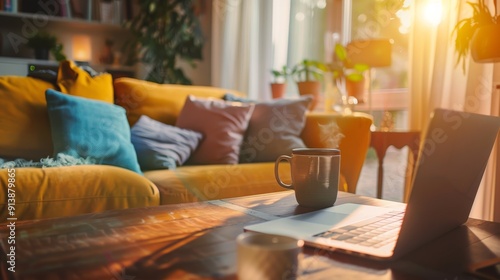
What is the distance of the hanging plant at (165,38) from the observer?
3812 mm

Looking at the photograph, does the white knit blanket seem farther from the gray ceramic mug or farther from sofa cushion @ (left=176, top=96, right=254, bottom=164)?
the gray ceramic mug

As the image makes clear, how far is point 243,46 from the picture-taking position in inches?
152

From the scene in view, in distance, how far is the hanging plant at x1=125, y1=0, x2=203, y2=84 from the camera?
381cm

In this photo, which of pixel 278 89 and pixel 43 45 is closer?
pixel 278 89

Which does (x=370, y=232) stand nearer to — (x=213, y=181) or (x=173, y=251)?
(x=173, y=251)

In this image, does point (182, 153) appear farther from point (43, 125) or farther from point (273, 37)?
point (273, 37)

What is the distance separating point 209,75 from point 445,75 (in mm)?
2557

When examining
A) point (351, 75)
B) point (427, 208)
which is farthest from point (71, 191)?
point (351, 75)

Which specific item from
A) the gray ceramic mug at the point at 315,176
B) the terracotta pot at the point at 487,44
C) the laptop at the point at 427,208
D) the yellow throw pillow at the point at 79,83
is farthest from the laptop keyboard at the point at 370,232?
the yellow throw pillow at the point at 79,83

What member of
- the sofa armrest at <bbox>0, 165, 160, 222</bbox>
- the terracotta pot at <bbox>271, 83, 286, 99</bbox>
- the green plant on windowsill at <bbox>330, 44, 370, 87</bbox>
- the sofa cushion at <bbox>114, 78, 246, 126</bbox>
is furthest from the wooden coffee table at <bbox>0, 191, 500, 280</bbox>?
the terracotta pot at <bbox>271, 83, 286, 99</bbox>

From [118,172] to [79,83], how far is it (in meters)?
0.69

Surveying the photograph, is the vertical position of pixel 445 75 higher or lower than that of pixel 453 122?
higher

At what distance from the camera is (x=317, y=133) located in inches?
90.4

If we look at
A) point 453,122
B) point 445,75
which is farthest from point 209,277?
point 445,75
